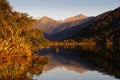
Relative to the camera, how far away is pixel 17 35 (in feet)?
217

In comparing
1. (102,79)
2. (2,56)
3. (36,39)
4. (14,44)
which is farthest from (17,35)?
(102,79)

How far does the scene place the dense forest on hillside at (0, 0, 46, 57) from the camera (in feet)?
203

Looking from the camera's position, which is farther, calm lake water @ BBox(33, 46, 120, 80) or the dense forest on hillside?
the dense forest on hillside

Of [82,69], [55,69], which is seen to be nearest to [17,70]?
[55,69]

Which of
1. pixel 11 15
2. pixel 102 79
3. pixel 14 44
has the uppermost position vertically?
pixel 11 15

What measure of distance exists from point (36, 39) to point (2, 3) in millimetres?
21129

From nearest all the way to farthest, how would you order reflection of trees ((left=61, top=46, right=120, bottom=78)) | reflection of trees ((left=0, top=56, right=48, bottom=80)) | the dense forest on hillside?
reflection of trees ((left=0, top=56, right=48, bottom=80))
reflection of trees ((left=61, top=46, right=120, bottom=78))
the dense forest on hillside

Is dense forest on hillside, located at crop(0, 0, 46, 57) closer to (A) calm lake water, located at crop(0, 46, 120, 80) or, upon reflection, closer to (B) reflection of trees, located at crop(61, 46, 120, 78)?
(A) calm lake water, located at crop(0, 46, 120, 80)

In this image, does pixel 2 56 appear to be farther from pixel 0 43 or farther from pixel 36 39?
pixel 36 39

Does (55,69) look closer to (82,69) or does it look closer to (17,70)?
(82,69)

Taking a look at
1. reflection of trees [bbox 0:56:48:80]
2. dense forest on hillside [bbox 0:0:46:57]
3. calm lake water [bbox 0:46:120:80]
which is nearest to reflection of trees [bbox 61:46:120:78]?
calm lake water [bbox 0:46:120:80]

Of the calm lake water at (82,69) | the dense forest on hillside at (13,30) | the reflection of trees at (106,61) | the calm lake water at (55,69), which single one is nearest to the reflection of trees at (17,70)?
the calm lake water at (55,69)

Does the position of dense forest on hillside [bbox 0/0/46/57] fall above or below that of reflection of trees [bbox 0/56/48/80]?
above

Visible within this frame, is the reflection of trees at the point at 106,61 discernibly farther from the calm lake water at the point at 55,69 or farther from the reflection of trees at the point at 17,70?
the reflection of trees at the point at 17,70
